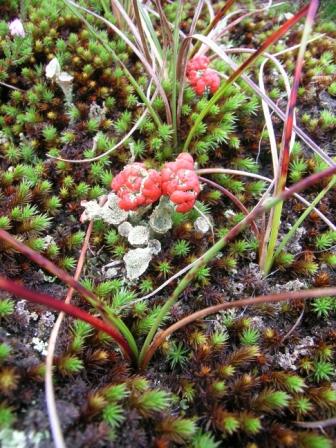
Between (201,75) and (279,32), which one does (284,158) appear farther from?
(201,75)

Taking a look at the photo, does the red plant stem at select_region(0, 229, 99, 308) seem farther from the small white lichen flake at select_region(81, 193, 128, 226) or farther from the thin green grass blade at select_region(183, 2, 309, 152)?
the thin green grass blade at select_region(183, 2, 309, 152)

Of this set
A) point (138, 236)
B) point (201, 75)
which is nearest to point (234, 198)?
point (138, 236)

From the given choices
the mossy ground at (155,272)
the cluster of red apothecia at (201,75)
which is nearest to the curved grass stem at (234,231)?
the mossy ground at (155,272)

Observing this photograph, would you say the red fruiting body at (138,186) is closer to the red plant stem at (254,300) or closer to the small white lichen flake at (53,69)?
the red plant stem at (254,300)

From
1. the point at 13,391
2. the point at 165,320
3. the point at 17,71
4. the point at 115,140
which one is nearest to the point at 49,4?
the point at 17,71

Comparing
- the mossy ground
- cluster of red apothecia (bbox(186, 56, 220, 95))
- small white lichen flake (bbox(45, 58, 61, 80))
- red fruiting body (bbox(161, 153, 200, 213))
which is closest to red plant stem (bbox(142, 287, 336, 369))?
the mossy ground

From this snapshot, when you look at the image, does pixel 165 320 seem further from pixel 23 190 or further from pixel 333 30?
pixel 333 30
